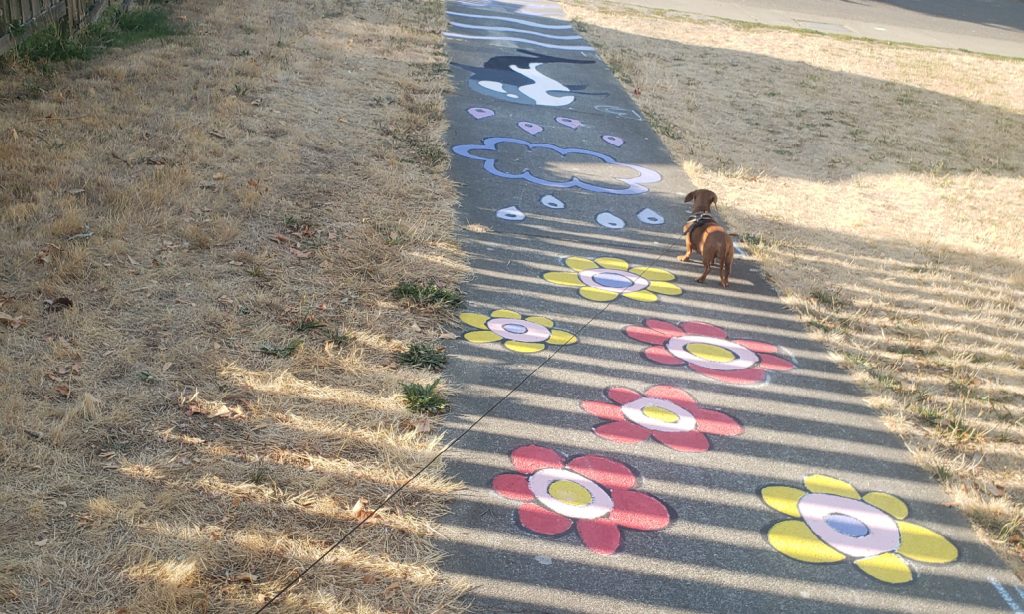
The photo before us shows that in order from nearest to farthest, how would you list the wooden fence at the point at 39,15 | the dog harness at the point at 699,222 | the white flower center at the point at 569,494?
the white flower center at the point at 569,494 < the dog harness at the point at 699,222 < the wooden fence at the point at 39,15

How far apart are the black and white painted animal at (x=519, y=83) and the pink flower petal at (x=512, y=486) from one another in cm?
570

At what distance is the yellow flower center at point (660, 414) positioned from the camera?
3.48 m

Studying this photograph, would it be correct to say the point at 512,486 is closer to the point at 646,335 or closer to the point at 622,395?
the point at 622,395

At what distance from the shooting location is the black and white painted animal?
8250mm

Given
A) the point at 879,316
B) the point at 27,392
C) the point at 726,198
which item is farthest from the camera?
the point at 726,198

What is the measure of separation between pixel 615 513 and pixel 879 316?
2606 millimetres

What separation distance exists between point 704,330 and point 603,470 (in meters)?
1.47

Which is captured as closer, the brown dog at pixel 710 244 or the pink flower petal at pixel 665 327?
the pink flower petal at pixel 665 327

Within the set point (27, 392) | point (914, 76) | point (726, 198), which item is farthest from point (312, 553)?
point (914, 76)

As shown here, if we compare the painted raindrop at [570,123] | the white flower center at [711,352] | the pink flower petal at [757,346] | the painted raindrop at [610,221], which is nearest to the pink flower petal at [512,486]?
the white flower center at [711,352]

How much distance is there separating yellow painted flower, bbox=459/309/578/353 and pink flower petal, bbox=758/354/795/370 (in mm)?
952

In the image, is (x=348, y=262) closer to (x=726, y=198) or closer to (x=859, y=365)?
(x=859, y=365)

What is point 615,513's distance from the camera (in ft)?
9.45

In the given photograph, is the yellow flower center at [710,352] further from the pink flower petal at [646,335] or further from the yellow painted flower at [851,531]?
the yellow painted flower at [851,531]
